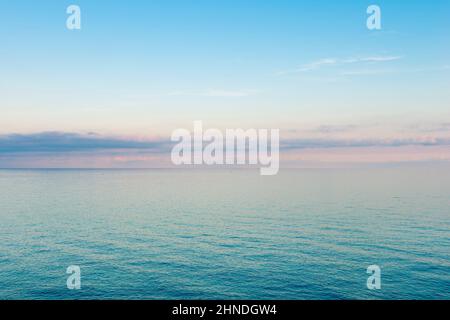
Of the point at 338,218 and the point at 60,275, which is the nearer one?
the point at 60,275

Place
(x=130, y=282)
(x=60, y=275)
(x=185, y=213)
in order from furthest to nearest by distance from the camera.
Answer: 1. (x=185, y=213)
2. (x=60, y=275)
3. (x=130, y=282)

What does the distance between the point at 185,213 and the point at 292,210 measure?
113 feet

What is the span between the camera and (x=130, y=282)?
164 feet
